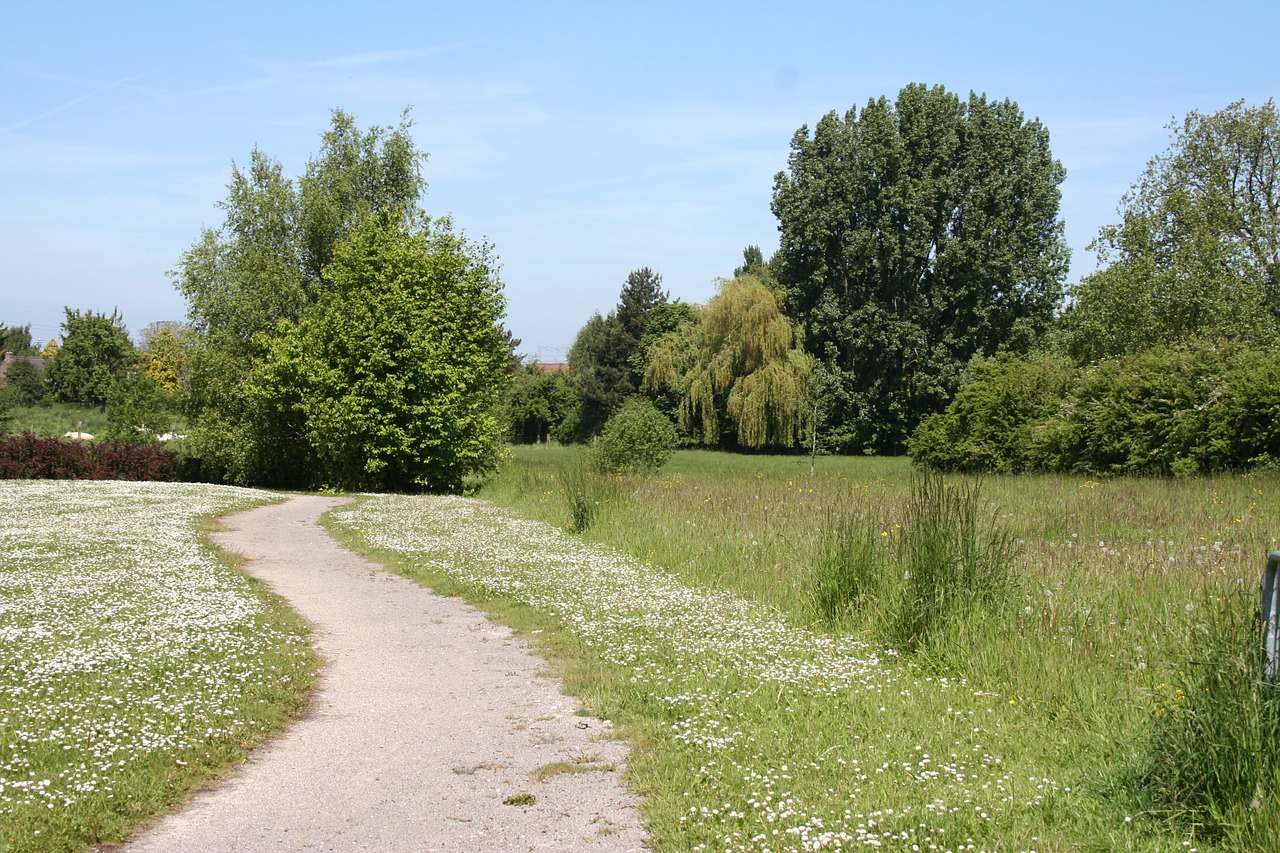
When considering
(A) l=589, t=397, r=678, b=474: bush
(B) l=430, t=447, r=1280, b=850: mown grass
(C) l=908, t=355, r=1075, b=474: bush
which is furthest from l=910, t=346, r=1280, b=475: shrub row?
(A) l=589, t=397, r=678, b=474: bush

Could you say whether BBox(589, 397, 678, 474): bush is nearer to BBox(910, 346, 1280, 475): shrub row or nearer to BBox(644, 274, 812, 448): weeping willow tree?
BBox(910, 346, 1280, 475): shrub row

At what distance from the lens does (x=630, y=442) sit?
2998 centimetres

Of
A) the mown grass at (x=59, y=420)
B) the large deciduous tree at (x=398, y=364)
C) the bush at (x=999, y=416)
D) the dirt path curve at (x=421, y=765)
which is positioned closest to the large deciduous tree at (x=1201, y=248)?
the bush at (x=999, y=416)

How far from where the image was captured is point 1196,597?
8.42m

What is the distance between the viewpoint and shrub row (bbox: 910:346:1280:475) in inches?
1040

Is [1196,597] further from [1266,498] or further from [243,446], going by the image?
[243,446]

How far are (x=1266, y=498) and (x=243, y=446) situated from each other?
120 feet

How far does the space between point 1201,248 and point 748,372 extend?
23993 mm

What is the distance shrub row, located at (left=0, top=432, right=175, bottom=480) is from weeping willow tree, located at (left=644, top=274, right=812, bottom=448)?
29.4m

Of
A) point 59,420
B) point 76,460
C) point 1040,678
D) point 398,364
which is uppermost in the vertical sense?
point 398,364

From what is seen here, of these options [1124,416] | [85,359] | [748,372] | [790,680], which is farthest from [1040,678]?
[85,359]

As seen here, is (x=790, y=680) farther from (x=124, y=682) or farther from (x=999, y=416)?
(x=999, y=416)

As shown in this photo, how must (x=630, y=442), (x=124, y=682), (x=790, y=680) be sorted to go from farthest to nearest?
(x=630, y=442), (x=790, y=680), (x=124, y=682)

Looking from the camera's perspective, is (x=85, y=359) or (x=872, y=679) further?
(x=85, y=359)
